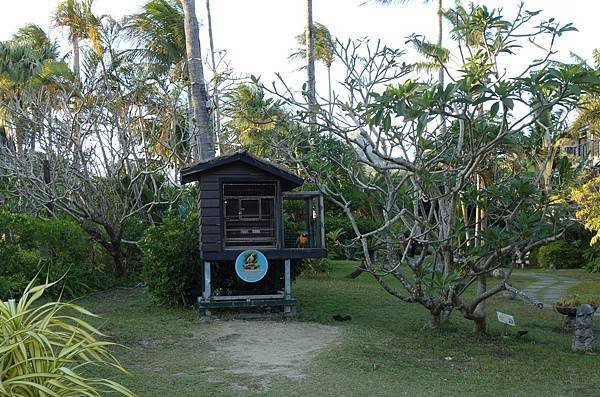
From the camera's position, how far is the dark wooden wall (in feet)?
37.2

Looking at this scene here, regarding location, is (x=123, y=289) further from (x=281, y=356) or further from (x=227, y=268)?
(x=281, y=356)

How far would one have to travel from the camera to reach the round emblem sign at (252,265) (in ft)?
37.3

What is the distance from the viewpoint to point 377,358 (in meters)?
8.30

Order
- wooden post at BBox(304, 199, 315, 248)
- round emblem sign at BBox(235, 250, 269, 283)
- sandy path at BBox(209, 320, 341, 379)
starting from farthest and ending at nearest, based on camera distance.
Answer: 1. wooden post at BBox(304, 199, 315, 248)
2. round emblem sign at BBox(235, 250, 269, 283)
3. sandy path at BBox(209, 320, 341, 379)

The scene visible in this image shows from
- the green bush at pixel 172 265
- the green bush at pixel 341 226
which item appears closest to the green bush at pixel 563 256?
the green bush at pixel 341 226

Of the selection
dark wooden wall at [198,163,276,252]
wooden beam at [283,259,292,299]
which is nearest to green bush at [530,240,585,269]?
wooden beam at [283,259,292,299]

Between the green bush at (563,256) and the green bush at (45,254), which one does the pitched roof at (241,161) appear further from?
the green bush at (563,256)

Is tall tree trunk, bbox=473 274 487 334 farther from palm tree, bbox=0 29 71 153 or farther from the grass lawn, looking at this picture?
palm tree, bbox=0 29 71 153

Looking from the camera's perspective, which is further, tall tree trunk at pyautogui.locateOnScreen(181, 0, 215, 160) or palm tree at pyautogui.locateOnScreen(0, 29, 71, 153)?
palm tree at pyautogui.locateOnScreen(0, 29, 71, 153)

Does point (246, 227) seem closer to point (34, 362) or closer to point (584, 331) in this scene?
point (584, 331)

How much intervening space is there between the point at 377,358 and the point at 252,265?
3577mm

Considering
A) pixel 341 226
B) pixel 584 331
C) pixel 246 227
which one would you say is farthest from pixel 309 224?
pixel 341 226

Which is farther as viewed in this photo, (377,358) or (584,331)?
(584,331)

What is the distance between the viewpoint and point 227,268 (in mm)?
12562
